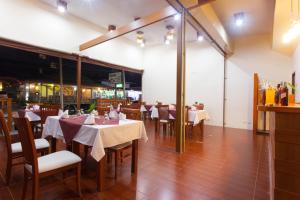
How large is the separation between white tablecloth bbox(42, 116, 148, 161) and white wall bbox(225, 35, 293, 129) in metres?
5.31

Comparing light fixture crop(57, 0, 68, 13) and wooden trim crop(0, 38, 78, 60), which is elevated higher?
light fixture crop(57, 0, 68, 13)

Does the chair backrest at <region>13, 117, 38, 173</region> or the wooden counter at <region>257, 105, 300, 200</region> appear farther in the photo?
the chair backrest at <region>13, 117, 38, 173</region>

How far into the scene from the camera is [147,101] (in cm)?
882

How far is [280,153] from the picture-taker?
1461 millimetres

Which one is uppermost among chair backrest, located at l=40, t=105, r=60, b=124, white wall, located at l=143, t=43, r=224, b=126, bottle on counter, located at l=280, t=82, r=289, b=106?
white wall, located at l=143, t=43, r=224, b=126

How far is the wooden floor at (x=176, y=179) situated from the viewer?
1.97m

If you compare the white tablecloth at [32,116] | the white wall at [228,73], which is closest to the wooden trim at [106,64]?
the white wall at [228,73]

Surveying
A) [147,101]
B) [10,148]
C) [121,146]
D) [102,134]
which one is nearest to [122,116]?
[121,146]

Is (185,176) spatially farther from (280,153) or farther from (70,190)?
(70,190)

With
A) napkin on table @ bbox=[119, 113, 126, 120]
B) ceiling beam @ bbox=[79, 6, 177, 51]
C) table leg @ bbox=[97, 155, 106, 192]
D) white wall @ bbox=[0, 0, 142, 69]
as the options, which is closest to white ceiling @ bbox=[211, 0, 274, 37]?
ceiling beam @ bbox=[79, 6, 177, 51]

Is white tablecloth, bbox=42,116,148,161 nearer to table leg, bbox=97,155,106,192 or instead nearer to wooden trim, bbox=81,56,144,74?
table leg, bbox=97,155,106,192

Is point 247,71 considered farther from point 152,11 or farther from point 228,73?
point 152,11

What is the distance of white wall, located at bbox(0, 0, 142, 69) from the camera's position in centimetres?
437

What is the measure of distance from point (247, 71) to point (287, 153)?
5732 mm
